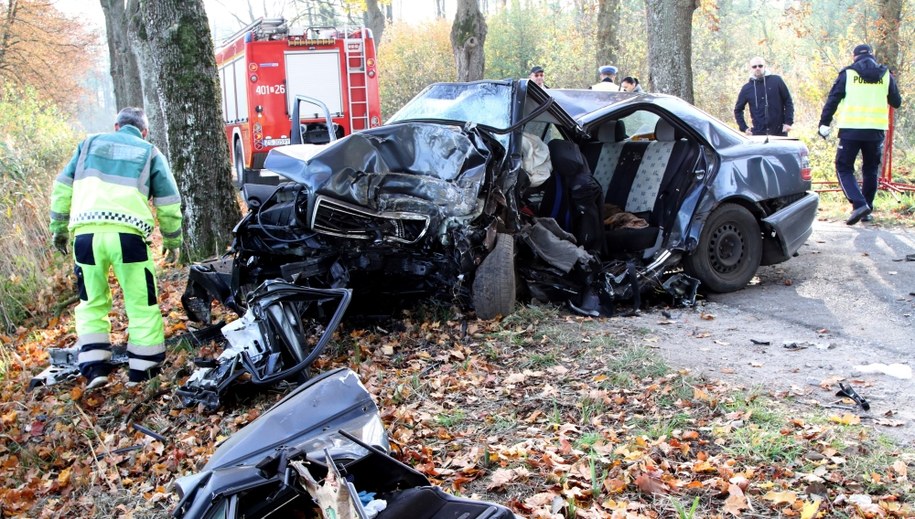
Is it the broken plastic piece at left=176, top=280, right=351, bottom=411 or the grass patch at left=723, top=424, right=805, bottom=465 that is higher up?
the broken plastic piece at left=176, top=280, right=351, bottom=411

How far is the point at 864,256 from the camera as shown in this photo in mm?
7867

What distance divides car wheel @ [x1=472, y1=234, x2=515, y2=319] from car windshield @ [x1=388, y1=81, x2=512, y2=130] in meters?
0.95

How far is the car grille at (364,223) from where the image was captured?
517 cm

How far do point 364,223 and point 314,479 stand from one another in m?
2.90

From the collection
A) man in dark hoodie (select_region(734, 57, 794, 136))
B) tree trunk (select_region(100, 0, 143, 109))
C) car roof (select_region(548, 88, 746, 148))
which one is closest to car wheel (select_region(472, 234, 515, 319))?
car roof (select_region(548, 88, 746, 148))

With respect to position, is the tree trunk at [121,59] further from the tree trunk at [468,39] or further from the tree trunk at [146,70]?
the tree trunk at [468,39]

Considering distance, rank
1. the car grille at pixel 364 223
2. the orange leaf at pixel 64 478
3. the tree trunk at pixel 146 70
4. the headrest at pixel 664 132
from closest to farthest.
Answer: the orange leaf at pixel 64 478
the car grille at pixel 364 223
the headrest at pixel 664 132
the tree trunk at pixel 146 70

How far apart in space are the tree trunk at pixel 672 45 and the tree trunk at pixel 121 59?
450 inches

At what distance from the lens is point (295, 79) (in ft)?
48.4

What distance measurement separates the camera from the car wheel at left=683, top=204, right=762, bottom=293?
6566mm

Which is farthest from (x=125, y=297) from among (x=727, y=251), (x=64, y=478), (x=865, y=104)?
(x=865, y=104)

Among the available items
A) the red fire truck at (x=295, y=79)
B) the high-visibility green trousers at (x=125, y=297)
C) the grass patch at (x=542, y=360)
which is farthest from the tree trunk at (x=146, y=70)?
the grass patch at (x=542, y=360)

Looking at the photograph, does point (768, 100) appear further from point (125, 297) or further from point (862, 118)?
point (125, 297)

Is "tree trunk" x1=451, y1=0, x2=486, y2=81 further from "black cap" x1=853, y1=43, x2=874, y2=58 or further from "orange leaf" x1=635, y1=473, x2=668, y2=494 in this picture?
"orange leaf" x1=635, y1=473, x2=668, y2=494
